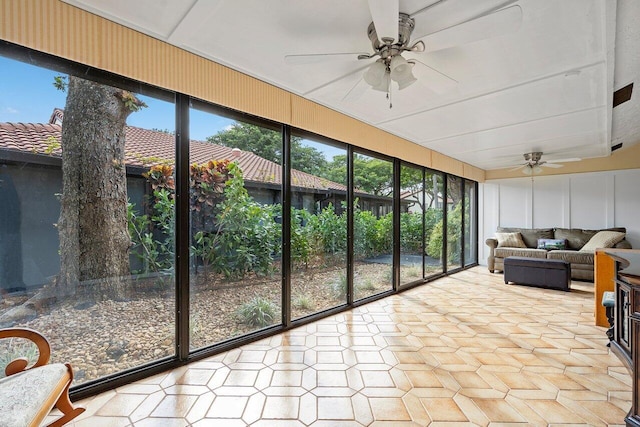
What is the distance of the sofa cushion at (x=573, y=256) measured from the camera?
553 centimetres

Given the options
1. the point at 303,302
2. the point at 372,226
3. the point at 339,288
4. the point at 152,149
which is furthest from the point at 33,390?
the point at 372,226

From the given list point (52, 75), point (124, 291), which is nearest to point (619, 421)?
point (124, 291)

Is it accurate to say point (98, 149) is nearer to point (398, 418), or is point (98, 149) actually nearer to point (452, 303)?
point (398, 418)

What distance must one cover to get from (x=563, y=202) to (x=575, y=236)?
2.66 feet

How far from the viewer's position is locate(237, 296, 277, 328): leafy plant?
3.02 m

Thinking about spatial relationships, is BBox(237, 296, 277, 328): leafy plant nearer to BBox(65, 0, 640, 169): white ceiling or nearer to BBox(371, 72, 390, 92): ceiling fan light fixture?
BBox(65, 0, 640, 169): white ceiling

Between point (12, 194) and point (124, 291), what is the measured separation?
0.94 metres

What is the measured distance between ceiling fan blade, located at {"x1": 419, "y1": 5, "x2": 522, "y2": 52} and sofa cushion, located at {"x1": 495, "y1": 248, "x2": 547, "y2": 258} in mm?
5889

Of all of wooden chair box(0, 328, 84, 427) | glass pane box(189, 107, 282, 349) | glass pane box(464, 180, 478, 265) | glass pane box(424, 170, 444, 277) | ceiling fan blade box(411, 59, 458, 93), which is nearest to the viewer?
wooden chair box(0, 328, 84, 427)

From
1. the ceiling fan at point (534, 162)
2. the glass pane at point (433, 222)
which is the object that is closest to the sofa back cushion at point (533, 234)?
the ceiling fan at point (534, 162)

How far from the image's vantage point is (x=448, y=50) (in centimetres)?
219

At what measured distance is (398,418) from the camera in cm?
183

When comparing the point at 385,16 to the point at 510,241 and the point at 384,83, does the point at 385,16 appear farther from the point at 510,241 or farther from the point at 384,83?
the point at 510,241

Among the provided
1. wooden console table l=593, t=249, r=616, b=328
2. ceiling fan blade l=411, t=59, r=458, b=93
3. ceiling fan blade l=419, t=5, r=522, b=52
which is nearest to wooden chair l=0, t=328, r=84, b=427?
ceiling fan blade l=419, t=5, r=522, b=52
